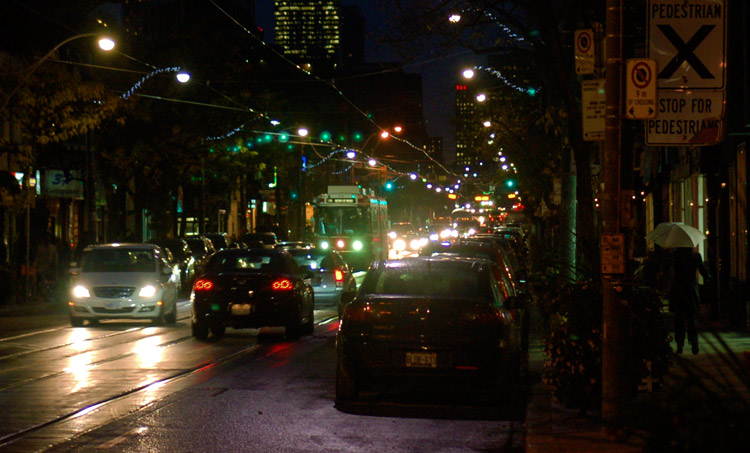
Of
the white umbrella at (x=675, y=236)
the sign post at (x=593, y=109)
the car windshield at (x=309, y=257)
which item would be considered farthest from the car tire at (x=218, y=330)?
the sign post at (x=593, y=109)

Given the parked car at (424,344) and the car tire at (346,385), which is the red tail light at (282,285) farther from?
the car tire at (346,385)

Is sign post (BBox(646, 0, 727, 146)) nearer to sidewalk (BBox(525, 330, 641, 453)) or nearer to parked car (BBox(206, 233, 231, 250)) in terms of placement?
sidewalk (BBox(525, 330, 641, 453))

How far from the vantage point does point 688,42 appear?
8023 mm

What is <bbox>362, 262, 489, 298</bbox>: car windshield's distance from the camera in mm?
11727

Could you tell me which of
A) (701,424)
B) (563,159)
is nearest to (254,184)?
(563,159)

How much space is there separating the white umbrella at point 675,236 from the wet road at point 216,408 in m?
4.72

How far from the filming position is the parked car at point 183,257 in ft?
116

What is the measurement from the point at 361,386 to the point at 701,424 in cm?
664

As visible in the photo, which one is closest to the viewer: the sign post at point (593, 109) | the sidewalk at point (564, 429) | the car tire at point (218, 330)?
the sidewalk at point (564, 429)

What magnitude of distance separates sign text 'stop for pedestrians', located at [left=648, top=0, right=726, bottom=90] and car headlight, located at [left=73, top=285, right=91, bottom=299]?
1575cm

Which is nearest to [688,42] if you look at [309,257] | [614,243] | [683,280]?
[614,243]

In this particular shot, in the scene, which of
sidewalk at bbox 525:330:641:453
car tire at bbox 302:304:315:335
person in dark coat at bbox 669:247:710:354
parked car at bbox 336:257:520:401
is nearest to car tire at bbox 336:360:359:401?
parked car at bbox 336:257:520:401

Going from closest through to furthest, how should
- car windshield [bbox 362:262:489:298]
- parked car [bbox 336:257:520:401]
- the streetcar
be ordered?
parked car [bbox 336:257:520:401] < car windshield [bbox 362:262:489:298] < the streetcar

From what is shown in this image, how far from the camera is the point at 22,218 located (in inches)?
1280
